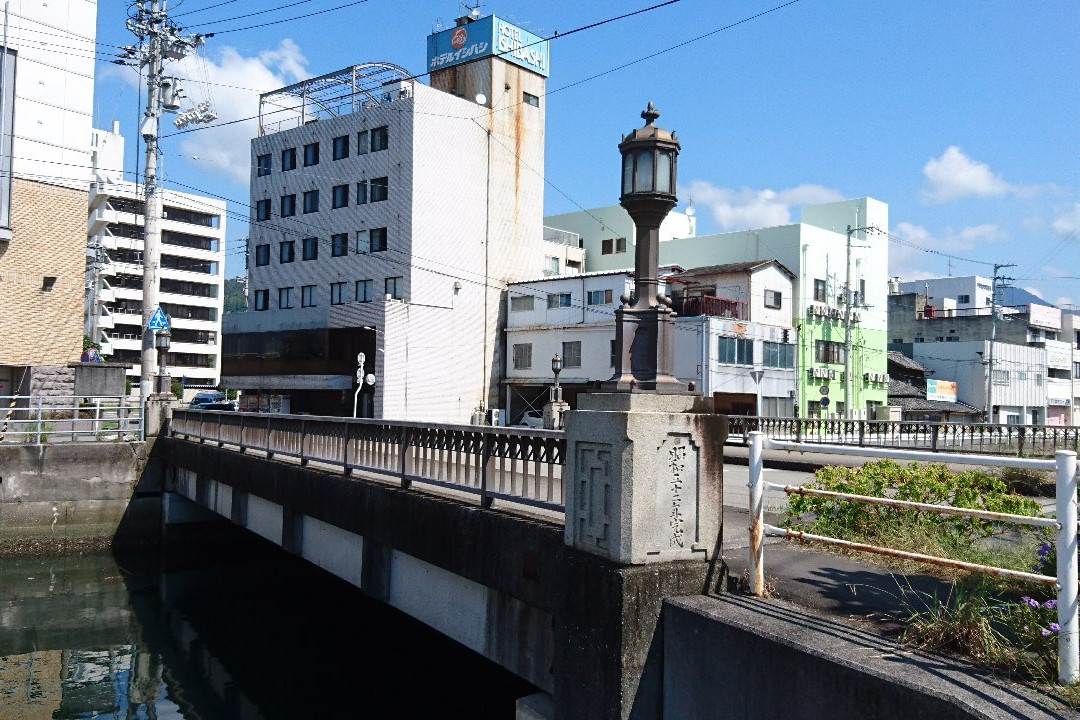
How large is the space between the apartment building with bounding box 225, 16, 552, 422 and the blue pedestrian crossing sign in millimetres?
22438

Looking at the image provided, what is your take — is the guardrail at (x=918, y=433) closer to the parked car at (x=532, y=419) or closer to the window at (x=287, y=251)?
the parked car at (x=532, y=419)

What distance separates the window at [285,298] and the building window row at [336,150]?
26.0 feet

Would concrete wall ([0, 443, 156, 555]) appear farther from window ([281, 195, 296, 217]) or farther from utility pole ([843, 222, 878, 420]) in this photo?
utility pole ([843, 222, 878, 420])

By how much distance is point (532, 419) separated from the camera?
1806 inches

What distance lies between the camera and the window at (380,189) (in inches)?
1925

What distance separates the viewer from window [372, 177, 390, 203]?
160 ft

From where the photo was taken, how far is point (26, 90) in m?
30.8

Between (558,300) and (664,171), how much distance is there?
138ft

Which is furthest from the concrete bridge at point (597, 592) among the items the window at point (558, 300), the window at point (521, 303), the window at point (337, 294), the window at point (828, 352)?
the window at point (828, 352)

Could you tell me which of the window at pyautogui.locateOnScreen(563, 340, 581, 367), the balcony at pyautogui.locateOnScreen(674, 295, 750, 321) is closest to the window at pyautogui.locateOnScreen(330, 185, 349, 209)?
the window at pyautogui.locateOnScreen(563, 340, 581, 367)

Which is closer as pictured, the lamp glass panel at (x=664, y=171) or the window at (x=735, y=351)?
the lamp glass panel at (x=664, y=171)

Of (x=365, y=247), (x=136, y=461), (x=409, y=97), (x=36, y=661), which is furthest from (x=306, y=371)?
(x=36, y=661)

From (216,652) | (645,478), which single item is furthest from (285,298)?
(645,478)

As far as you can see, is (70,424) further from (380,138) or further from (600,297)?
(380,138)
